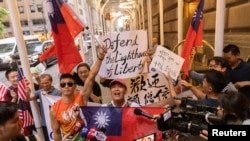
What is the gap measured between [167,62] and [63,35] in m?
1.51

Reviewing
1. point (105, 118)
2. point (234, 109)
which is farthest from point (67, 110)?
point (234, 109)

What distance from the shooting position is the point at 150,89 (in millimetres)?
3416

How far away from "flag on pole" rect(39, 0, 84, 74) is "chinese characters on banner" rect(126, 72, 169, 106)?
89cm

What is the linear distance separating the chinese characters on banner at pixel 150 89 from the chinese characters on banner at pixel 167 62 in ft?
0.35

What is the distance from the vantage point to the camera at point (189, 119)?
1858 mm

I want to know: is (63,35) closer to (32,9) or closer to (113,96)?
(113,96)

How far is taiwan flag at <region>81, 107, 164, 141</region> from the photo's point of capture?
2.53 meters

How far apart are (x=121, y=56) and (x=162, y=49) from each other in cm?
57

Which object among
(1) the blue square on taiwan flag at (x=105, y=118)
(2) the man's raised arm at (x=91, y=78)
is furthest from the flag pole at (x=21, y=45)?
(1) the blue square on taiwan flag at (x=105, y=118)

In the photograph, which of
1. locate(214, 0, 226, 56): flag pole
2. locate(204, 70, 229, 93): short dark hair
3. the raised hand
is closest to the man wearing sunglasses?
the raised hand

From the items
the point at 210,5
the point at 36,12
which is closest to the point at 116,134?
the point at 210,5

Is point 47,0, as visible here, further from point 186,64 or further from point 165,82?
point 186,64

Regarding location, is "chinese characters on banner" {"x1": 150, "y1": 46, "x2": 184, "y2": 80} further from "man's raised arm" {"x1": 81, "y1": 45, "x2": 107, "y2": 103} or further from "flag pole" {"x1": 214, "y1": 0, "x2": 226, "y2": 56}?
"flag pole" {"x1": 214, "y1": 0, "x2": 226, "y2": 56}

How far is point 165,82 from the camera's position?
11.2 feet
